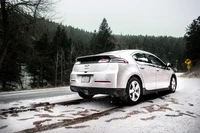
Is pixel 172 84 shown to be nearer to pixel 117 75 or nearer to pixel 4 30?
pixel 117 75

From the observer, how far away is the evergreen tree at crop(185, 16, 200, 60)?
40969 mm

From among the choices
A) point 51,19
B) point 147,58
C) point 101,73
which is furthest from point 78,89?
point 51,19

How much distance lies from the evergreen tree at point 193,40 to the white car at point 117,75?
40.9 m

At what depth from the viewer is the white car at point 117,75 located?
4.43 metres

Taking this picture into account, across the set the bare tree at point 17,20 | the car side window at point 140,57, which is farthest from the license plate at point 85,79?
the bare tree at point 17,20

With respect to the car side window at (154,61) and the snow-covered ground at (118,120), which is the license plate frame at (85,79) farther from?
the car side window at (154,61)

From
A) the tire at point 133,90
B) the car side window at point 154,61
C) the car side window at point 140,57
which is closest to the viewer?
the tire at point 133,90

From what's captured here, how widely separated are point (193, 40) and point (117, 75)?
43324mm

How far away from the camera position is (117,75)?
440 cm

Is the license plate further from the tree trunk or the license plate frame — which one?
the tree trunk

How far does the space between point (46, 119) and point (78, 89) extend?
166 centimetres

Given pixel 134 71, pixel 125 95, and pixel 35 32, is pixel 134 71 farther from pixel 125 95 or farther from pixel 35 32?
pixel 35 32

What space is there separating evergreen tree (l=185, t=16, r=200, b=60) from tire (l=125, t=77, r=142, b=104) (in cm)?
4166

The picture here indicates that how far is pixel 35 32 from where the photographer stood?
11.8 metres
